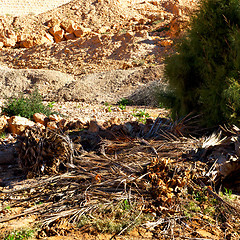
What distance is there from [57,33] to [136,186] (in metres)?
23.8

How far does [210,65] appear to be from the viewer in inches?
175

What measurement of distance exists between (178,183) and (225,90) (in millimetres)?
1643

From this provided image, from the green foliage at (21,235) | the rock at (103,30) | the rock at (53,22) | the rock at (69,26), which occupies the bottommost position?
the green foliage at (21,235)

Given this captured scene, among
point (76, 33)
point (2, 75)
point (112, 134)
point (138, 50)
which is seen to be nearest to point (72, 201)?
point (112, 134)

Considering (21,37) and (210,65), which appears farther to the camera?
(21,37)

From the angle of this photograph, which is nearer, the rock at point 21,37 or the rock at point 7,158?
the rock at point 7,158

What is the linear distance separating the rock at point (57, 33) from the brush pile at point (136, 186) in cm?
2187

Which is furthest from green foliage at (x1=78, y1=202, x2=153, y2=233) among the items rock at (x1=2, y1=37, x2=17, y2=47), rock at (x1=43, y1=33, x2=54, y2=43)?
rock at (x1=2, y1=37, x2=17, y2=47)

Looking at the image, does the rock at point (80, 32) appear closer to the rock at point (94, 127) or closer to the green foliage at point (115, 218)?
the rock at point (94, 127)

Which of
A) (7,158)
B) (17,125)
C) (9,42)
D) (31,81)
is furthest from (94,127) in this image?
(9,42)

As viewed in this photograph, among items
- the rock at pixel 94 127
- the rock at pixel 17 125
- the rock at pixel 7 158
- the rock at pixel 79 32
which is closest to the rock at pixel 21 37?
the rock at pixel 79 32

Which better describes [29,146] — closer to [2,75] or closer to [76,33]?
[2,75]

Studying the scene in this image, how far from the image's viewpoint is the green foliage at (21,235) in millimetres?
2441

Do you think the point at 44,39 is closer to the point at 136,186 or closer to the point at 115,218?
the point at 136,186
